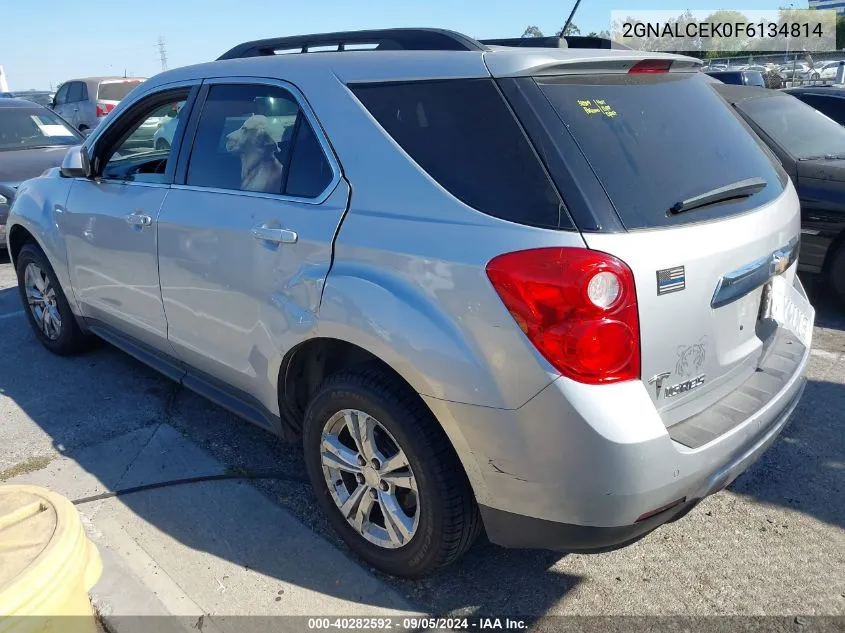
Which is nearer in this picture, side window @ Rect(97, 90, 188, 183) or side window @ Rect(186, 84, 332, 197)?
side window @ Rect(186, 84, 332, 197)

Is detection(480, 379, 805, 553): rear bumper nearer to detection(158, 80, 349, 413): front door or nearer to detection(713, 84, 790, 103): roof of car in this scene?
detection(158, 80, 349, 413): front door

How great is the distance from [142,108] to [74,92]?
49.8 ft

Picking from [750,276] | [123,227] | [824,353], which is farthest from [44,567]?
[824,353]

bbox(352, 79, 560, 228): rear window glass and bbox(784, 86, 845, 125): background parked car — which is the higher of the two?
bbox(352, 79, 560, 228): rear window glass

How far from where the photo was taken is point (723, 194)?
8.00ft

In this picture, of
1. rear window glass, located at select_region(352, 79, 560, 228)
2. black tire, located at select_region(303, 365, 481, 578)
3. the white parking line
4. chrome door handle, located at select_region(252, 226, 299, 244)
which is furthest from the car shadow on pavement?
the white parking line

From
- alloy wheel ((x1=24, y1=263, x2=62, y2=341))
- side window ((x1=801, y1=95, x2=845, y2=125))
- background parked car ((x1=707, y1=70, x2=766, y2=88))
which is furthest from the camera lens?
background parked car ((x1=707, y1=70, x2=766, y2=88))

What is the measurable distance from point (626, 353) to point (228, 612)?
5.36ft

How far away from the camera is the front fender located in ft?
14.2

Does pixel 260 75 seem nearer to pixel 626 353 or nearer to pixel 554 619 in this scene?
pixel 626 353

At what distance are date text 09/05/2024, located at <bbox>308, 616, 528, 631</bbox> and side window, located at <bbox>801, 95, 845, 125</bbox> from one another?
686 cm

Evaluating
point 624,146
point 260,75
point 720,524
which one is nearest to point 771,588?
point 720,524

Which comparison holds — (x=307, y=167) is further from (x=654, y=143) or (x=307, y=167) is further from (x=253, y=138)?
(x=654, y=143)

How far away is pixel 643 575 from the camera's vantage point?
2.70 meters
